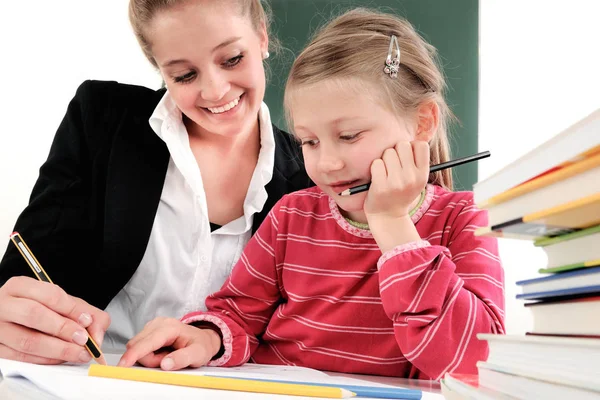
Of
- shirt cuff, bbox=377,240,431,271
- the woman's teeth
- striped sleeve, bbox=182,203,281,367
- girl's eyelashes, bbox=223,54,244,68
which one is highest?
girl's eyelashes, bbox=223,54,244,68

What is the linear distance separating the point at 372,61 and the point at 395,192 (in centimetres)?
24

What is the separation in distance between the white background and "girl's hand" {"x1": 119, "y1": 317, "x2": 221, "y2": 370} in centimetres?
116

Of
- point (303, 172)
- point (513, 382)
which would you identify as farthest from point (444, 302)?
point (303, 172)

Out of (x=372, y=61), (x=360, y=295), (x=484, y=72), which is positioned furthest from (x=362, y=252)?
(x=484, y=72)

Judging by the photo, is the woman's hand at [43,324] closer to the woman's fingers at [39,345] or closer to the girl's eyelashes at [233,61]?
the woman's fingers at [39,345]

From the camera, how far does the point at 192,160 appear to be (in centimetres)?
122

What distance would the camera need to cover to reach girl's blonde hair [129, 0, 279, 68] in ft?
3.75

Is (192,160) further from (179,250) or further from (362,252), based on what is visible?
(362,252)

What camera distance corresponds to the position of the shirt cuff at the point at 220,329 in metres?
0.88

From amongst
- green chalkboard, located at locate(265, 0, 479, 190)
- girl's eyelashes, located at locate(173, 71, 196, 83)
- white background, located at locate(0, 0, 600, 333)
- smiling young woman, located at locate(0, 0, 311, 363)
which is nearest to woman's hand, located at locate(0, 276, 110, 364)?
smiling young woman, located at locate(0, 0, 311, 363)

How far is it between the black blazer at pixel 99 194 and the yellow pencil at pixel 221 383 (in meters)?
0.56

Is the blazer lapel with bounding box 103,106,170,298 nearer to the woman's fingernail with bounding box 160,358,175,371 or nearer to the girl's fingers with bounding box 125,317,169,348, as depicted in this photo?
the girl's fingers with bounding box 125,317,169,348

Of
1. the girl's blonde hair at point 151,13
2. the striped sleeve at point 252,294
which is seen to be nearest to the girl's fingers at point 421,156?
the striped sleeve at point 252,294

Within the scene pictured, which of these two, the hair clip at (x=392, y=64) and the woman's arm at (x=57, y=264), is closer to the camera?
the woman's arm at (x=57, y=264)
